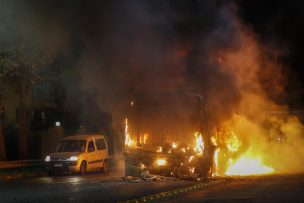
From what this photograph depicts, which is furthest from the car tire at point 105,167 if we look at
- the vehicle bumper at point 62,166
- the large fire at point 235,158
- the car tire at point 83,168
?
the large fire at point 235,158

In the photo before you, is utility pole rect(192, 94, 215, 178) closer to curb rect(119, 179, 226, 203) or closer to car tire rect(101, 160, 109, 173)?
curb rect(119, 179, 226, 203)

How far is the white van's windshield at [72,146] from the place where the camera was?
26109 mm

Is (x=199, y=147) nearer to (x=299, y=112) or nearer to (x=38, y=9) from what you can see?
(x=38, y=9)

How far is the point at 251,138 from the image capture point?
26.9 metres

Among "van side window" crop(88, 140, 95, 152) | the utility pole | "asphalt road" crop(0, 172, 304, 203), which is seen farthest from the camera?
"van side window" crop(88, 140, 95, 152)

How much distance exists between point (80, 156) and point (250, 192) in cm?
1083

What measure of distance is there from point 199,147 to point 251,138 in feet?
16.7

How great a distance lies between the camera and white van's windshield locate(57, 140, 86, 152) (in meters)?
26.1

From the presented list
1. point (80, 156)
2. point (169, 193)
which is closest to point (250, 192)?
point (169, 193)

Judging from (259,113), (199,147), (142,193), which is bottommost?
(142,193)

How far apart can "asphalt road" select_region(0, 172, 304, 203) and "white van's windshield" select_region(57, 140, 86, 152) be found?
539 centimetres

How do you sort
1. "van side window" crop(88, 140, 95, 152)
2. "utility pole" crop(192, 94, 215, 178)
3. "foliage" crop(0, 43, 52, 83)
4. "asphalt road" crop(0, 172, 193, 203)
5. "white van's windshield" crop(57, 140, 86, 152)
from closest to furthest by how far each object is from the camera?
1. "asphalt road" crop(0, 172, 193, 203)
2. "foliage" crop(0, 43, 52, 83)
3. "utility pole" crop(192, 94, 215, 178)
4. "white van's windshield" crop(57, 140, 86, 152)
5. "van side window" crop(88, 140, 95, 152)

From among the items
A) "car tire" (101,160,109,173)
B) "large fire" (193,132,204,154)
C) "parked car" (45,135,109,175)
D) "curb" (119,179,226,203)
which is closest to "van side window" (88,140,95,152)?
"parked car" (45,135,109,175)

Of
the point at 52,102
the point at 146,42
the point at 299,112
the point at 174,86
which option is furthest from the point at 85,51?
the point at 52,102
